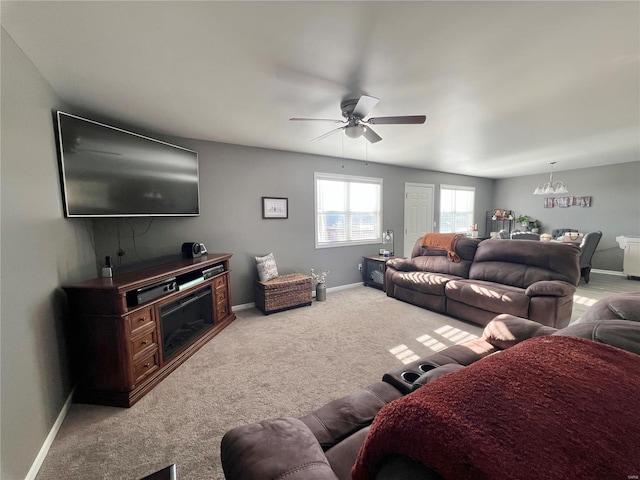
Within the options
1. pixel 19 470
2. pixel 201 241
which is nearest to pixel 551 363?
pixel 19 470

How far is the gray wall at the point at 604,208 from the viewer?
221 inches

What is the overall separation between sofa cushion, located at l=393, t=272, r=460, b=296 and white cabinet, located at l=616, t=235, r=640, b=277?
184 inches

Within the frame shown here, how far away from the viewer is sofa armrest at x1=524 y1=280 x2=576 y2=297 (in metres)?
2.72

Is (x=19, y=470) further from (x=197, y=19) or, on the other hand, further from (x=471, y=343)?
(x=471, y=343)

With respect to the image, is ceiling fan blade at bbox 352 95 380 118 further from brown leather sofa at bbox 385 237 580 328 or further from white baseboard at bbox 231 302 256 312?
white baseboard at bbox 231 302 256 312

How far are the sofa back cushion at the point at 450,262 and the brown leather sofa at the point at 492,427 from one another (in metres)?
3.08

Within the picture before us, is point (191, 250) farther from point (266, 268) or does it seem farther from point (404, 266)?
point (404, 266)

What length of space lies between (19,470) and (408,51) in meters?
3.35

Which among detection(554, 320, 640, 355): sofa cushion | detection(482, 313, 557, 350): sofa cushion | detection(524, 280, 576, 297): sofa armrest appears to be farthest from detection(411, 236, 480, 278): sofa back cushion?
detection(554, 320, 640, 355): sofa cushion

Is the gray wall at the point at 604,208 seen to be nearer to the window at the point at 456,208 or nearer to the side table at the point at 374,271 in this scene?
the window at the point at 456,208

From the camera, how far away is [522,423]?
1.68 ft

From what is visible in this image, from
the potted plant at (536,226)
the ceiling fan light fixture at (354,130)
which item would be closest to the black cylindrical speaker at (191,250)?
the ceiling fan light fixture at (354,130)

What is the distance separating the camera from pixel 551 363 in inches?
27.9

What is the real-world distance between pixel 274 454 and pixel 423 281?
3.56 m
